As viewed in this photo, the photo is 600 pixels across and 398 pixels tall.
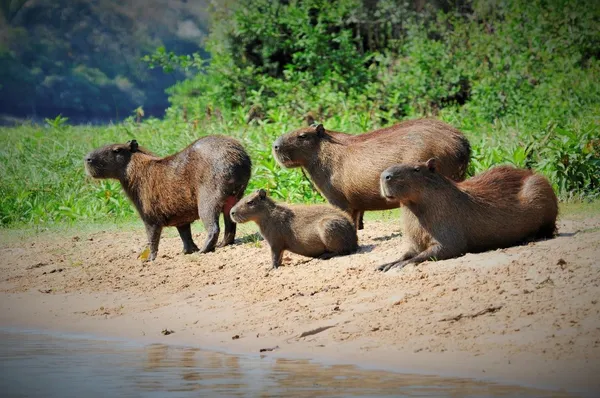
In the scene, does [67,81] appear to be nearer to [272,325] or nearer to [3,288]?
[3,288]

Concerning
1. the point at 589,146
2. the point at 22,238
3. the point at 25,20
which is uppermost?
the point at 25,20

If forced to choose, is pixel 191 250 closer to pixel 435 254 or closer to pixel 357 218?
pixel 357 218

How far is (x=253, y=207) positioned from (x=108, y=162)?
214cm

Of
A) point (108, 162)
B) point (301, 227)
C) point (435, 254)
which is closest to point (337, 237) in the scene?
point (301, 227)

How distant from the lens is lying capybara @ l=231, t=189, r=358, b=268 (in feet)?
Result: 26.1

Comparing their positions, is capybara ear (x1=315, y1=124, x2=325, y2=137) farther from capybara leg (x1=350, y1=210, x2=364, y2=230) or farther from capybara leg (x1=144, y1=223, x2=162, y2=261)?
capybara leg (x1=144, y1=223, x2=162, y2=261)

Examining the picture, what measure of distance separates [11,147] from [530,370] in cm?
1182

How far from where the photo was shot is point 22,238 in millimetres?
11070

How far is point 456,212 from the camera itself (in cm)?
707

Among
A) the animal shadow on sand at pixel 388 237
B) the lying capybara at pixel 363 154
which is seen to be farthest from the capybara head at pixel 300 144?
the animal shadow on sand at pixel 388 237

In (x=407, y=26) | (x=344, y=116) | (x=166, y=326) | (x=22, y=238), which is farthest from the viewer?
(x=407, y=26)

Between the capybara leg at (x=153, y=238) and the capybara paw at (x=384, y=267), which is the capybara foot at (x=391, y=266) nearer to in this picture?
the capybara paw at (x=384, y=267)

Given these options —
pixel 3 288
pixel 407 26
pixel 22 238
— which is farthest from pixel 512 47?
pixel 3 288

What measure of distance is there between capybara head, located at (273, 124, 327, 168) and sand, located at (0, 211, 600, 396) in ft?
2.76
